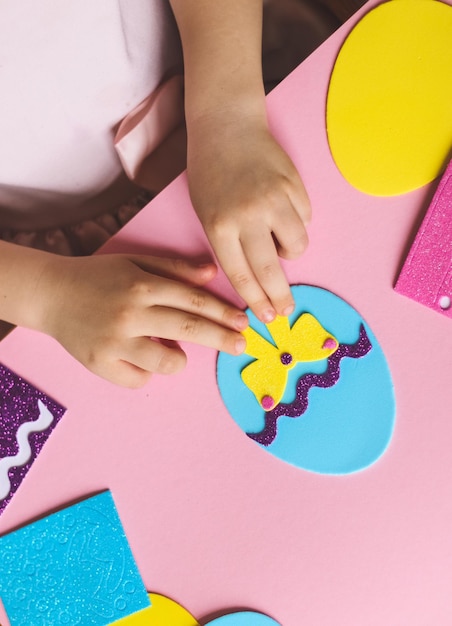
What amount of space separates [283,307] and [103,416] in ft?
0.62

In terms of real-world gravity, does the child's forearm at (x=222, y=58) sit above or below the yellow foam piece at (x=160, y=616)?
above

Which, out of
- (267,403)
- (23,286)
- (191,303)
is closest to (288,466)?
(267,403)

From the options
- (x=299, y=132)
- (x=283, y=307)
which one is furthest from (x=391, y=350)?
(x=299, y=132)

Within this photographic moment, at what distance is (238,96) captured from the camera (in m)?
0.48

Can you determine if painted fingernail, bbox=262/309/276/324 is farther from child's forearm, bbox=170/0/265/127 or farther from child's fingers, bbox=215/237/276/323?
child's forearm, bbox=170/0/265/127

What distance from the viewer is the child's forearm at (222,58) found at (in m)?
0.48

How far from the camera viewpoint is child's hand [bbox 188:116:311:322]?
0.46m

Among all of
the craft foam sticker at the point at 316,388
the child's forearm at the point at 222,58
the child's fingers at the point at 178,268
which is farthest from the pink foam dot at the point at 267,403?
the child's forearm at the point at 222,58

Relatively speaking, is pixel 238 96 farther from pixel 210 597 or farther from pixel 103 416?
pixel 210 597

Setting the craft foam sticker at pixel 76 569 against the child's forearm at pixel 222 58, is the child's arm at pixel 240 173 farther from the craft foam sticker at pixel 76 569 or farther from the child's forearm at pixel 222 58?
the craft foam sticker at pixel 76 569

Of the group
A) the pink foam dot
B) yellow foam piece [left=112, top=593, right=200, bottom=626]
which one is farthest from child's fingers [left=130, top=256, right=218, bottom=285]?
yellow foam piece [left=112, top=593, right=200, bottom=626]

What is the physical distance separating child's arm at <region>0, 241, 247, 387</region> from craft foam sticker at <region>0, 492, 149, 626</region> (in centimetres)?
13

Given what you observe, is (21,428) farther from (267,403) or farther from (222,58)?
(222,58)

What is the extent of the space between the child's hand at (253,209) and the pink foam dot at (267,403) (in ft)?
0.22
